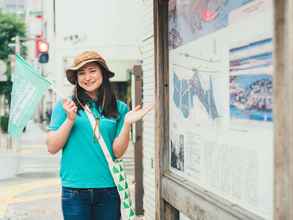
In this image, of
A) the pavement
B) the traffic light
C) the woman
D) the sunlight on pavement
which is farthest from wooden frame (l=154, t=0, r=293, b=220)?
the traffic light

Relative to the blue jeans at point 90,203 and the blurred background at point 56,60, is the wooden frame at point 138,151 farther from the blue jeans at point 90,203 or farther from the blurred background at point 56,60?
the blue jeans at point 90,203

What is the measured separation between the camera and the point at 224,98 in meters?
3.76

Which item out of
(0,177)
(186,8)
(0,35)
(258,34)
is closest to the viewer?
Result: (258,34)

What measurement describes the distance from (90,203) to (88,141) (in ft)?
1.29

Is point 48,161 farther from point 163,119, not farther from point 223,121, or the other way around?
point 223,121

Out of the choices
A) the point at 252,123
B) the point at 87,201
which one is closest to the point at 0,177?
the point at 87,201

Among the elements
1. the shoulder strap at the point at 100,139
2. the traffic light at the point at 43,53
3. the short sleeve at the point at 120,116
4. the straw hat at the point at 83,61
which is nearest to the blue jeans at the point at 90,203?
the shoulder strap at the point at 100,139

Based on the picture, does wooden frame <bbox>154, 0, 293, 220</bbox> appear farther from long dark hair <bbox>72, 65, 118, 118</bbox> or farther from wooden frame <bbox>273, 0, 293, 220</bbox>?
long dark hair <bbox>72, 65, 118, 118</bbox>

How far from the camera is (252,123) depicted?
332 centimetres

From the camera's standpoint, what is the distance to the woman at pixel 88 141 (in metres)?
4.00

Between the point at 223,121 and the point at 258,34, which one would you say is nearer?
the point at 258,34

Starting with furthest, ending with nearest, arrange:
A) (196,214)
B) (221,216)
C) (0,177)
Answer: (0,177) < (196,214) < (221,216)

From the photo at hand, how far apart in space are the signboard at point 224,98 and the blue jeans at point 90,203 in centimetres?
63

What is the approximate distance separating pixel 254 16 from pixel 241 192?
3.18 ft
